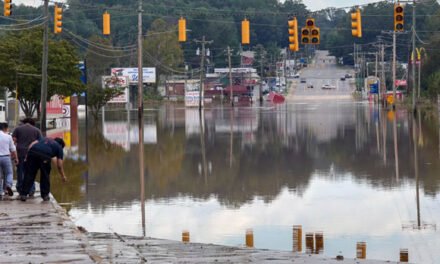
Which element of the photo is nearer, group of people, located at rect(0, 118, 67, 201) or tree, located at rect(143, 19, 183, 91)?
group of people, located at rect(0, 118, 67, 201)

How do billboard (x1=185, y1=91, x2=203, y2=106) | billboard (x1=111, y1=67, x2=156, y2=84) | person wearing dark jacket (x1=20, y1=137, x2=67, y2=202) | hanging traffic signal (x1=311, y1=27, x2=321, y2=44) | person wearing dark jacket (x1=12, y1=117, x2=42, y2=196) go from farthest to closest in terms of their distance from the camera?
billboard (x1=111, y1=67, x2=156, y2=84)
billboard (x1=185, y1=91, x2=203, y2=106)
hanging traffic signal (x1=311, y1=27, x2=321, y2=44)
person wearing dark jacket (x1=12, y1=117, x2=42, y2=196)
person wearing dark jacket (x1=20, y1=137, x2=67, y2=202)

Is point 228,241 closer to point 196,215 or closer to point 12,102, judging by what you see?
point 196,215

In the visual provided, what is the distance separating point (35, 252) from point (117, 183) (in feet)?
43.0

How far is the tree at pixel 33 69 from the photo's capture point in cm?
5812

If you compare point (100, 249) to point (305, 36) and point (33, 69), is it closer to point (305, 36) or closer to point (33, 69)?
point (305, 36)

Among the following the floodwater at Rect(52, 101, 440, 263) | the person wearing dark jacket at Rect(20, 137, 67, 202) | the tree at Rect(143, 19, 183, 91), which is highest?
the tree at Rect(143, 19, 183, 91)

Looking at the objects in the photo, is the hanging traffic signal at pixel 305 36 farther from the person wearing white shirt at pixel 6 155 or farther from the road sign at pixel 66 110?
the road sign at pixel 66 110

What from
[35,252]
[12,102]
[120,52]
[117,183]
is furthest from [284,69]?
[35,252]

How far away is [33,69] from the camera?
2311 inches

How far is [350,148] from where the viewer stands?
3891 cm

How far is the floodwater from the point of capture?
17250 mm

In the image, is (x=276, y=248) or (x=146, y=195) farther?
(x=146, y=195)

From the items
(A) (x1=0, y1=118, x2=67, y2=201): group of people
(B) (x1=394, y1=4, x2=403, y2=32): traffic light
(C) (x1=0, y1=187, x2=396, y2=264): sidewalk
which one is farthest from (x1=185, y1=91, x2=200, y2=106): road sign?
(C) (x1=0, y1=187, x2=396, y2=264): sidewalk

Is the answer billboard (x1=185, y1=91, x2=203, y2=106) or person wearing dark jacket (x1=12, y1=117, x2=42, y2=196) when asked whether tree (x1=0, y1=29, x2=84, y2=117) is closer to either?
person wearing dark jacket (x1=12, y1=117, x2=42, y2=196)
